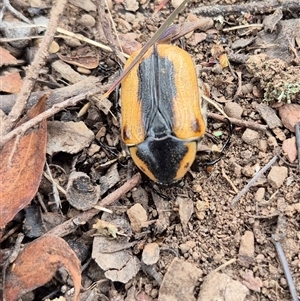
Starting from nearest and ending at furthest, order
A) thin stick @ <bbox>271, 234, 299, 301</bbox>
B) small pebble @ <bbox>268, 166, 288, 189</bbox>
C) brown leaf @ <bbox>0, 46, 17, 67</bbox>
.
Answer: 1. thin stick @ <bbox>271, 234, 299, 301</bbox>
2. small pebble @ <bbox>268, 166, 288, 189</bbox>
3. brown leaf @ <bbox>0, 46, 17, 67</bbox>

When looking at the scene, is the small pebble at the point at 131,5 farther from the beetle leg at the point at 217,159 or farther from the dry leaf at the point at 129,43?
the beetle leg at the point at 217,159

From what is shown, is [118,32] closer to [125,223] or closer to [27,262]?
[125,223]

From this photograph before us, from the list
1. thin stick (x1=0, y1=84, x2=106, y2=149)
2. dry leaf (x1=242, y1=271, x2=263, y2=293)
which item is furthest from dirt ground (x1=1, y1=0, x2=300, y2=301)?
thin stick (x1=0, y1=84, x2=106, y2=149)

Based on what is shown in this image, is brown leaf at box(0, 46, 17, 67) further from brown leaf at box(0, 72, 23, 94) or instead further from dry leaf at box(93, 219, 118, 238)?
dry leaf at box(93, 219, 118, 238)

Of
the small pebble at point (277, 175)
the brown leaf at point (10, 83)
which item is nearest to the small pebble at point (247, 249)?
the small pebble at point (277, 175)

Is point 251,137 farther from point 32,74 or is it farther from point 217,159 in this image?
point 32,74

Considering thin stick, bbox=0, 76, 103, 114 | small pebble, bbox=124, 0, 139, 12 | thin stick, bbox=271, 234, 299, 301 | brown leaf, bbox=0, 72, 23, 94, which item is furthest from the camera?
small pebble, bbox=124, 0, 139, 12

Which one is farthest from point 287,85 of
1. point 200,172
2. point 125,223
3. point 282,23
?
point 125,223

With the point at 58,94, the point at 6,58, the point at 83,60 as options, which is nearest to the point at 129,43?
the point at 83,60
